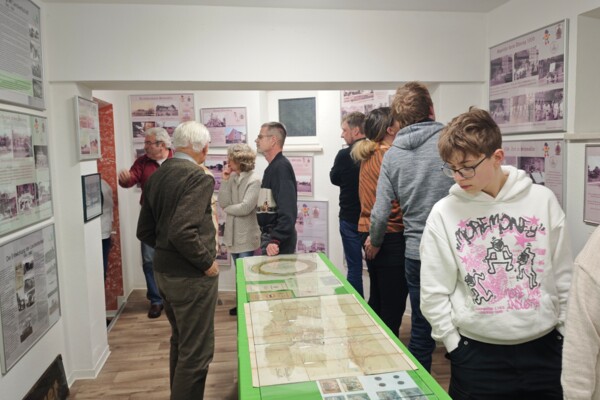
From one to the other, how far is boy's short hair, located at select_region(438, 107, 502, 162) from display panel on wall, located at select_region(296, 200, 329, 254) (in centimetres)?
324

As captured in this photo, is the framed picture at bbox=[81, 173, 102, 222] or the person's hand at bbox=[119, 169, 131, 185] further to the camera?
the person's hand at bbox=[119, 169, 131, 185]

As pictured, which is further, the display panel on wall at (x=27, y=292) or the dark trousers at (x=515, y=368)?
the display panel on wall at (x=27, y=292)

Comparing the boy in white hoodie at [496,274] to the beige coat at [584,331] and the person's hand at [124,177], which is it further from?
the person's hand at [124,177]

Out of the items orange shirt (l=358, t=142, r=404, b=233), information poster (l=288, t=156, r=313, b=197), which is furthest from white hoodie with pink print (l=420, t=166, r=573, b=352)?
information poster (l=288, t=156, r=313, b=197)

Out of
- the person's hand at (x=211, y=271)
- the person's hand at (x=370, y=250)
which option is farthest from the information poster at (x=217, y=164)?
the person's hand at (x=370, y=250)

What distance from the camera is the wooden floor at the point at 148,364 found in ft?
9.23

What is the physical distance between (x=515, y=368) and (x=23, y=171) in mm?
2374

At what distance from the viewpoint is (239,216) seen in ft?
Answer: 12.2

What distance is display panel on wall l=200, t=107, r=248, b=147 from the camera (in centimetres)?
467

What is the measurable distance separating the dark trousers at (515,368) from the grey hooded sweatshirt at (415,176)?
2.13ft

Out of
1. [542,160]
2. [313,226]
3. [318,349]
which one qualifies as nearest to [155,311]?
[313,226]

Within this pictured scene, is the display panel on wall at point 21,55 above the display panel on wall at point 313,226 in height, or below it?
above

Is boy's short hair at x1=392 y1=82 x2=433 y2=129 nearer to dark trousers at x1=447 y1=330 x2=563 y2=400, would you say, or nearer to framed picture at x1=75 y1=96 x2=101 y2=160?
dark trousers at x1=447 y1=330 x2=563 y2=400

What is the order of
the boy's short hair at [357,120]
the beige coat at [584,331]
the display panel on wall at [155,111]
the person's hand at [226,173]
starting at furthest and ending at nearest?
the display panel on wall at [155,111]
the person's hand at [226,173]
the boy's short hair at [357,120]
the beige coat at [584,331]
